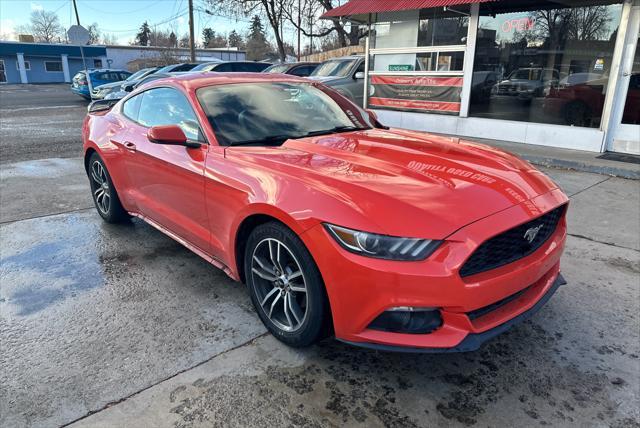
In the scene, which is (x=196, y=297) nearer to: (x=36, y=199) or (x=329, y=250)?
(x=329, y=250)

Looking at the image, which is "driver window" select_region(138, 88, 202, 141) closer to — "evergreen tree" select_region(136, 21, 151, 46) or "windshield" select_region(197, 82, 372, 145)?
"windshield" select_region(197, 82, 372, 145)

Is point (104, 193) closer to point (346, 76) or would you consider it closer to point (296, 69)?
point (346, 76)

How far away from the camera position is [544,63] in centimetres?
905

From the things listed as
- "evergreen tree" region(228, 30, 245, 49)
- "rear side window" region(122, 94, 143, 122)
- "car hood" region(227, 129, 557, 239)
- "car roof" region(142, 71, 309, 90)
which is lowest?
"car hood" region(227, 129, 557, 239)

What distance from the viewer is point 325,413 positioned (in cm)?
224

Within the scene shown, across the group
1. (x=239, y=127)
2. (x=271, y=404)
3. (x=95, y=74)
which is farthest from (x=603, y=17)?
(x=95, y=74)

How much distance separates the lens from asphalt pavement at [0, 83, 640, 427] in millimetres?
2240

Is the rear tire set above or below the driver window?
below

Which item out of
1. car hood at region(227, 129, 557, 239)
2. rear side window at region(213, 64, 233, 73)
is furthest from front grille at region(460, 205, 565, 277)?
rear side window at region(213, 64, 233, 73)

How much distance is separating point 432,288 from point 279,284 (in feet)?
3.18

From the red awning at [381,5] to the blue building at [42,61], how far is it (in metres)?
48.2

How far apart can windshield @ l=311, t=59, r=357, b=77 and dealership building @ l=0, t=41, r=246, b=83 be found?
35595mm

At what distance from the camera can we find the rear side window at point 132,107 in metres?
4.23

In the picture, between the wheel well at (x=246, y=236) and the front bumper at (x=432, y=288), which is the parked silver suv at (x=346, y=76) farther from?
the front bumper at (x=432, y=288)
